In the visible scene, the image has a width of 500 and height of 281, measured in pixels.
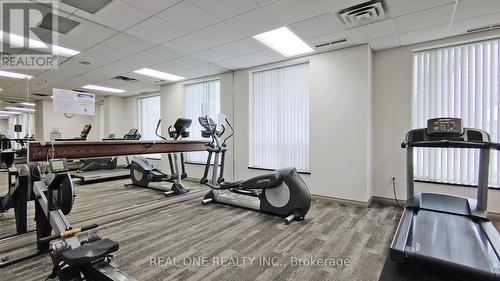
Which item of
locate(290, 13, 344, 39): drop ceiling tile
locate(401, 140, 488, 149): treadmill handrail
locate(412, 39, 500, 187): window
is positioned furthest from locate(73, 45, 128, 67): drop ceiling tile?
locate(412, 39, 500, 187): window

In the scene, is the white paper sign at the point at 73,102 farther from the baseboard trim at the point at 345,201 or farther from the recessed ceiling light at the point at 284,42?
the baseboard trim at the point at 345,201

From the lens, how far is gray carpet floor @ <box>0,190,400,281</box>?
2.09 meters

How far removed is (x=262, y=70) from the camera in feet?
17.6

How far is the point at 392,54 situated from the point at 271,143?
2806 millimetres

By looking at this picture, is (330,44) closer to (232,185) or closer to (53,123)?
(232,185)

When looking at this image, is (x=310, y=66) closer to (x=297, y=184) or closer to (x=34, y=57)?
(x=297, y=184)

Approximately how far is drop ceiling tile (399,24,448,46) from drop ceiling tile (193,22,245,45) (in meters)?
2.55

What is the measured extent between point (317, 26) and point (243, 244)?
10.2 feet

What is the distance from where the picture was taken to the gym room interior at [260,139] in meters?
2.25

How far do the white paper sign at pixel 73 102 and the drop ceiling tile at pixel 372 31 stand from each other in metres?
3.86

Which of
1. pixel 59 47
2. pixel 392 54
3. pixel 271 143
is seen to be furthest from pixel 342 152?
pixel 59 47

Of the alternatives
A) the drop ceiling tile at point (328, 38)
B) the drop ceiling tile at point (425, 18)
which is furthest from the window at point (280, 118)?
the drop ceiling tile at point (425, 18)

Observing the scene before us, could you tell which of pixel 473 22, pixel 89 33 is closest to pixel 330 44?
pixel 473 22

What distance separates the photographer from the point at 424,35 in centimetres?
366
